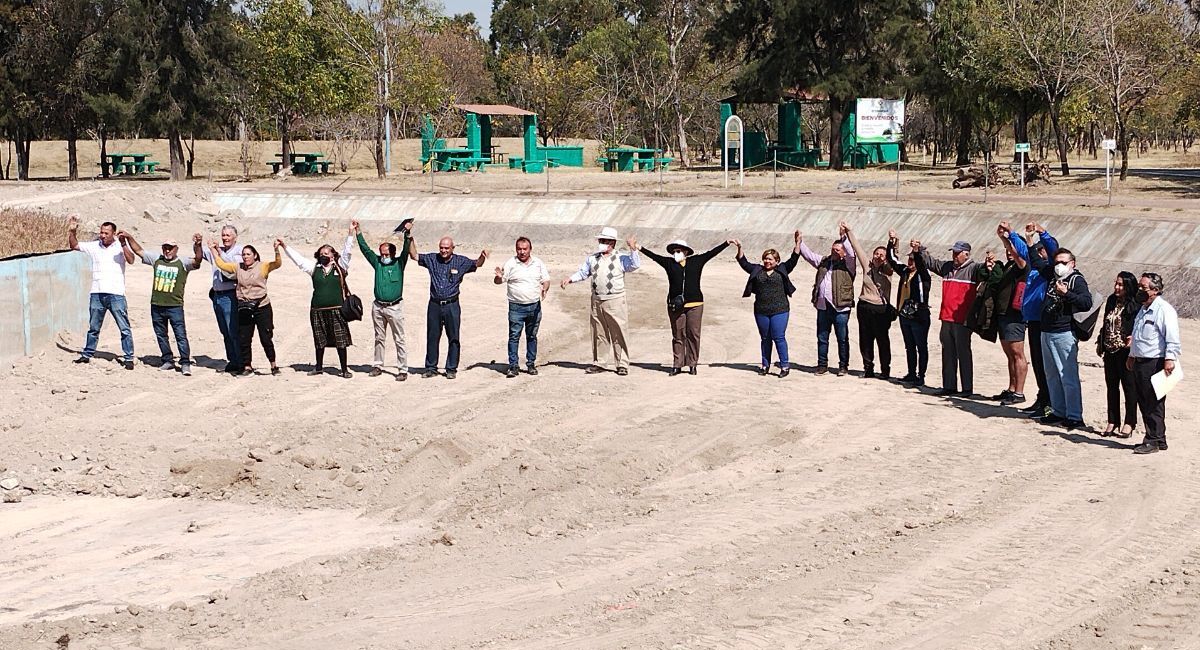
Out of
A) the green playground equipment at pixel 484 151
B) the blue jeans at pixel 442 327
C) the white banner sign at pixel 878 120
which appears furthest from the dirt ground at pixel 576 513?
the green playground equipment at pixel 484 151

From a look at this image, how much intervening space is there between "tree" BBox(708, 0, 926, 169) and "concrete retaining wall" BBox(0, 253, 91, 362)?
35482mm

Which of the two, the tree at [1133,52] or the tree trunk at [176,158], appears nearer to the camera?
the tree at [1133,52]

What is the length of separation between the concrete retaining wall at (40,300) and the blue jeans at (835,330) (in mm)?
10158

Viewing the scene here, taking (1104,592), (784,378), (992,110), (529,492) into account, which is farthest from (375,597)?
(992,110)

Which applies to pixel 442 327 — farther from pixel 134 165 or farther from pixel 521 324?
pixel 134 165

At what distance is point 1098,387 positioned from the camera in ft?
47.5

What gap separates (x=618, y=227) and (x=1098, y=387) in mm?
18765

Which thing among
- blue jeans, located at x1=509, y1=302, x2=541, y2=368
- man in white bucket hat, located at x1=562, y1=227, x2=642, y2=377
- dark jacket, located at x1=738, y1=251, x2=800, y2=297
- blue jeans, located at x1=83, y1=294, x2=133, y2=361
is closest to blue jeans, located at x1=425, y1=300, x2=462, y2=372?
blue jeans, located at x1=509, y1=302, x2=541, y2=368

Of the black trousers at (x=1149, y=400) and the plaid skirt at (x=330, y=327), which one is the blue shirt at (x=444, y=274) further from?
the black trousers at (x=1149, y=400)

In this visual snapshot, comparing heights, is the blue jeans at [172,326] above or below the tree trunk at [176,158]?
below

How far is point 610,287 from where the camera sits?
14.6 metres

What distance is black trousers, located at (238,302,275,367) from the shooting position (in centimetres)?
1474

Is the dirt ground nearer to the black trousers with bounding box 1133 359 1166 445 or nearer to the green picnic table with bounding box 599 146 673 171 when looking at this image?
the black trousers with bounding box 1133 359 1166 445

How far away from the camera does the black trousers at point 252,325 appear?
14742 mm
